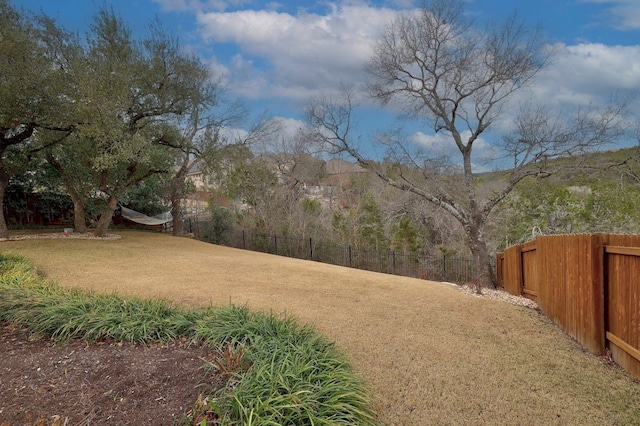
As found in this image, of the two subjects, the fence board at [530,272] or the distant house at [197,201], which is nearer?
the fence board at [530,272]

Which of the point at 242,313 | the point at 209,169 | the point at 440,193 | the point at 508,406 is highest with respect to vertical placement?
the point at 209,169

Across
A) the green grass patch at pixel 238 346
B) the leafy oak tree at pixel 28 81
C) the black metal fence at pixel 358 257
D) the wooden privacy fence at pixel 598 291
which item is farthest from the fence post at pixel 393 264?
the leafy oak tree at pixel 28 81

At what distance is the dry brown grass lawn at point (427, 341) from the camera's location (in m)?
2.70

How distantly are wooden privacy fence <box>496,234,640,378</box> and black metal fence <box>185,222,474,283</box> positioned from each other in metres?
6.88

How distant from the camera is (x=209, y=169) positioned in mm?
14141

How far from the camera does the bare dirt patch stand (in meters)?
2.21

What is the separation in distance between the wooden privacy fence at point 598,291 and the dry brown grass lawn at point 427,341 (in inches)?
7.2

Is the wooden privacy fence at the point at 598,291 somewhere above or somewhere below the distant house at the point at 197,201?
below

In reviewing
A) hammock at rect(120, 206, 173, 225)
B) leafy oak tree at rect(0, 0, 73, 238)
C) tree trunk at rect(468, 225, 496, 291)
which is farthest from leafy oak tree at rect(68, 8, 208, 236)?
tree trunk at rect(468, 225, 496, 291)

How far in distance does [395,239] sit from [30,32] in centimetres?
1247

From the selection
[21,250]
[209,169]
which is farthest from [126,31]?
[21,250]

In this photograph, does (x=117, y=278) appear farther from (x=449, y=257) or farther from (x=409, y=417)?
(x=449, y=257)

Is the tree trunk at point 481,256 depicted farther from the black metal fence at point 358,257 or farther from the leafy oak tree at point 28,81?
the leafy oak tree at point 28,81

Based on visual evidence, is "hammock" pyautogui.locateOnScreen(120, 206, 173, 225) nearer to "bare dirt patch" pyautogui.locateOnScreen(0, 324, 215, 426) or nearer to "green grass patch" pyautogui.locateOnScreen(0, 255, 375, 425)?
"green grass patch" pyautogui.locateOnScreen(0, 255, 375, 425)
